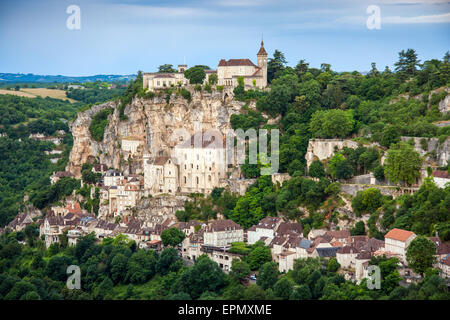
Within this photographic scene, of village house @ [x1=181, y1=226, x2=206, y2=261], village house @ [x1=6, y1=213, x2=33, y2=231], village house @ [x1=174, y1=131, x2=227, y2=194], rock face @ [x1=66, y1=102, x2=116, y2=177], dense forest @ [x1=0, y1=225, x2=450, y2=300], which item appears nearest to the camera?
dense forest @ [x1=0, y1=225, x2=450, y2=300]

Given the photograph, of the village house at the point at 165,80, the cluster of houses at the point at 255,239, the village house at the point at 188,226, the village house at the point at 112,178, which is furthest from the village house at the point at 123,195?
the village house at the point at 165,80

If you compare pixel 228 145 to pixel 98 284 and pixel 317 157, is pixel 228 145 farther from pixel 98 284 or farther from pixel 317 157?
pixel 98 284

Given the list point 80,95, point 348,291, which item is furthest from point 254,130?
point 80,95

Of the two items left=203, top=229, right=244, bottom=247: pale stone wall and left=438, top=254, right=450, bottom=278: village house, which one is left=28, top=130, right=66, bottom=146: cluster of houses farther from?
left=438, top=254, right=450, bottom=278: village house

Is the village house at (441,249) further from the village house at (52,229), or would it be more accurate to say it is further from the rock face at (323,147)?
the village house at (52,229)

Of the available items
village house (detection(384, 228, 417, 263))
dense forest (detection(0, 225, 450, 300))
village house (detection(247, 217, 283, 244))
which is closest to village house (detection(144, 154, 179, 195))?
dense forest (detection(0, 225, 450, 300))

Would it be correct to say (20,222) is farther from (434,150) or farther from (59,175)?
(434,150)

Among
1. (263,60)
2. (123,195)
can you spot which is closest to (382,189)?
(263,60)
